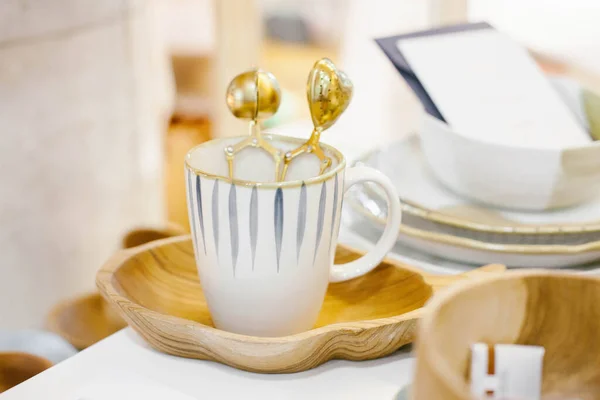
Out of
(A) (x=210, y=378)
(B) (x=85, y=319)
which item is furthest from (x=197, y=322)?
(B) (x=85, y=319)

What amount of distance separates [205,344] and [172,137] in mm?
1514

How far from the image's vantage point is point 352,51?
3.94 ft

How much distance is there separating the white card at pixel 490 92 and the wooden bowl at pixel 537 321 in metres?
0.25

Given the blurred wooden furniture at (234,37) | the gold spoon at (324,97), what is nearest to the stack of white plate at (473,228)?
the gold spoon at (324,97)

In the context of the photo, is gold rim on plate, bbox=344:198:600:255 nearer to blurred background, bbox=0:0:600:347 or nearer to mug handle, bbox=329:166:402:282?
mug handle, bbox=329:166:402:282

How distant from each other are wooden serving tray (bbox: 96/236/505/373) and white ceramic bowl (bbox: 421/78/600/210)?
0.09m

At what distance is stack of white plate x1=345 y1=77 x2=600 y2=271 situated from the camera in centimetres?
51

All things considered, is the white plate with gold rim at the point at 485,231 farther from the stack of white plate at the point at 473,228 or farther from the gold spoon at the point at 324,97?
the gold spoon at the point at 324,97

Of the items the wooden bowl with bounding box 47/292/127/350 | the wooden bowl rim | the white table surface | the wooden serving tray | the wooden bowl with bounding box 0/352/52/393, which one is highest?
the wooden bowl rim

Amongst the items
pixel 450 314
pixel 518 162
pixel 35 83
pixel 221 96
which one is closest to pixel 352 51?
pixel 221 96

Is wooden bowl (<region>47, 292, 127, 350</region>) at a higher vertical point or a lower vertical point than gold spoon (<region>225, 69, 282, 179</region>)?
lower

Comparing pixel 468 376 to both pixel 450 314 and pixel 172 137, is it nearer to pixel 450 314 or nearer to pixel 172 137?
pixel 450 314

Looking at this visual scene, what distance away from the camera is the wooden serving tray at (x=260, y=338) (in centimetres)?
40

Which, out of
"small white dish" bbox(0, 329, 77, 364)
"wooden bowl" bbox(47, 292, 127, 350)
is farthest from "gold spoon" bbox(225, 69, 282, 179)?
"wooden bowl" bbox(47, 292, 127, 350)
